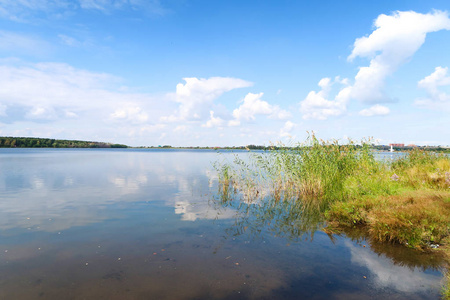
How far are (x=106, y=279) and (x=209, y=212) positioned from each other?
779 centimetres

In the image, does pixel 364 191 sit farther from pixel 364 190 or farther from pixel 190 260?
pixel 190 260

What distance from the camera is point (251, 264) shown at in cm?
802

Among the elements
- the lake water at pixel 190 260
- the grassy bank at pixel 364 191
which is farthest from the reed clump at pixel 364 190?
the lake water at pixel 190 260

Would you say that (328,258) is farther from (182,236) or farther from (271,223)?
(182,236)

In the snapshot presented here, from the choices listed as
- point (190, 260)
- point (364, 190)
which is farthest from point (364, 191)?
point (190, 260)

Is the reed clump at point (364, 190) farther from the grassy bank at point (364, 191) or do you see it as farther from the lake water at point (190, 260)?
the lake water at point (190, 260)

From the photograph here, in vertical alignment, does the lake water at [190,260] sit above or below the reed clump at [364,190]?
below

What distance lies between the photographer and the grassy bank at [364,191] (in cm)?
930

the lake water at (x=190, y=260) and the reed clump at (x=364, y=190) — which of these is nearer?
the lake water at (x=190, y=260)

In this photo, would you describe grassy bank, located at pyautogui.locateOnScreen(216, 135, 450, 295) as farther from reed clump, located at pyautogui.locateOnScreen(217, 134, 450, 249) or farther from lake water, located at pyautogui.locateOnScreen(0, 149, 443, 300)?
lake water, located at pyautogui.locateOnScreen(0, 149, 443, 300)

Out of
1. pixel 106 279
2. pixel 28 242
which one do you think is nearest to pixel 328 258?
pixel 106 279

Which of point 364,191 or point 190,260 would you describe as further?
point 364,191

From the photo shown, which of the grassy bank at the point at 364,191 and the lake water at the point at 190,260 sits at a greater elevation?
the grassy bank at the point at 364,191

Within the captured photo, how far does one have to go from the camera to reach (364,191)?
1341cm
